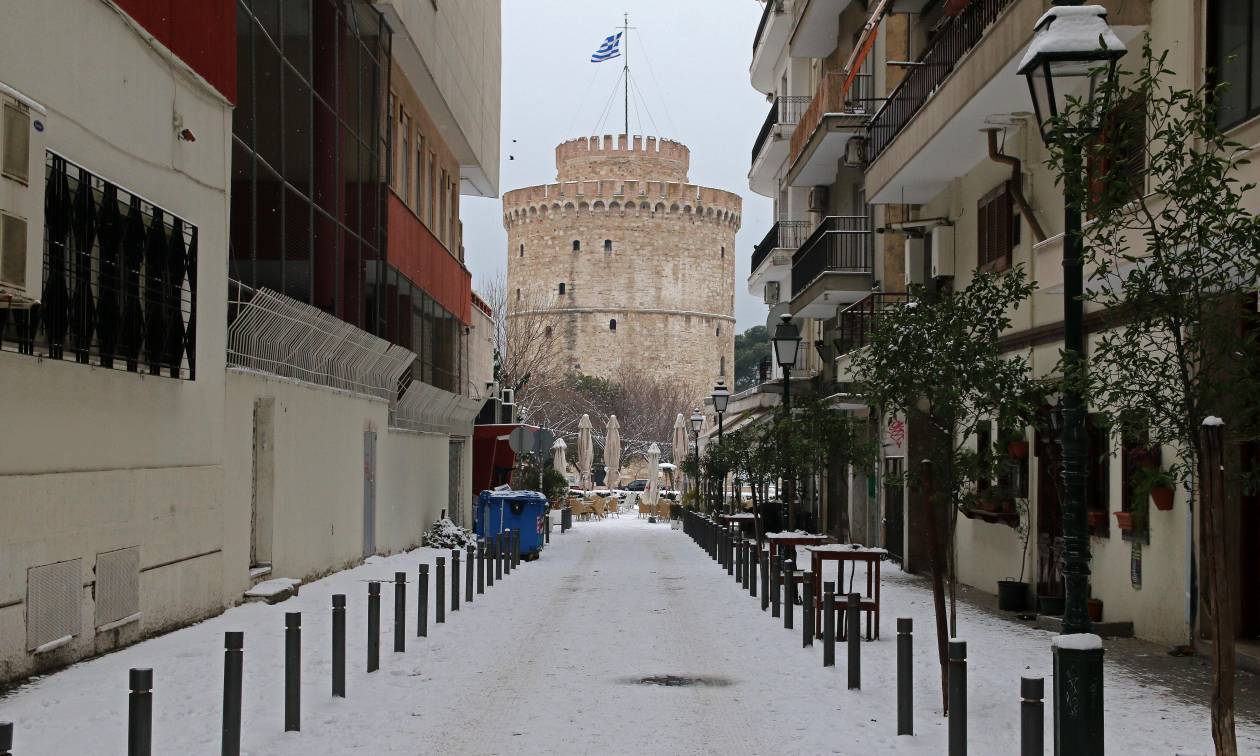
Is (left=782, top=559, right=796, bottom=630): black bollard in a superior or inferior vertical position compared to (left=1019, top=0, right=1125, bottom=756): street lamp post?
inferior

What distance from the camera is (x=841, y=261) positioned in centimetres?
2945

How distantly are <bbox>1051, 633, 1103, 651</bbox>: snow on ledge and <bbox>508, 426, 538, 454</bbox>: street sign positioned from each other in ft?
84.8

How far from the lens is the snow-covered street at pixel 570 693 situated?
28.2 feet

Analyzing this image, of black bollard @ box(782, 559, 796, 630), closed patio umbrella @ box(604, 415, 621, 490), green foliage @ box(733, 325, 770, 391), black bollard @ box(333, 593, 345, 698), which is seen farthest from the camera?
green foliage @ box(733, 325, 770, 391)

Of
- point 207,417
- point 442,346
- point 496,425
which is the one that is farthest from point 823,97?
point 207,417

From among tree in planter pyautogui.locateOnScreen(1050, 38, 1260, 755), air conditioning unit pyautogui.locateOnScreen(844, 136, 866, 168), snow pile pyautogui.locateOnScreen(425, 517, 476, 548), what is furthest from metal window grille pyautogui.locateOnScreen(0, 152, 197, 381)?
air conditioning unit pyautogui.locateOnScreen(844, 136, 866, 168)

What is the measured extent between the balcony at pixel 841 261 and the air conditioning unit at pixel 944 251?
574 cm

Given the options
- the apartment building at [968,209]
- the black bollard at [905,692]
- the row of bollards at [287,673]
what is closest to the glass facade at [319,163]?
the row of bollards at [287,673]

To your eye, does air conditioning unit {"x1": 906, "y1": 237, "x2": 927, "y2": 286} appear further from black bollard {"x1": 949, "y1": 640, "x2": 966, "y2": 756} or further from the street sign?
black bollard {"x1": 949, "y1": 640, "x2": 966, "y2": 756}

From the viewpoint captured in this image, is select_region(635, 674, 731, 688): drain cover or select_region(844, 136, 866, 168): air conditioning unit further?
select_region(844, 136, 866, 168): air conditioning unit

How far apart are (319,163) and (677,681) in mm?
13102

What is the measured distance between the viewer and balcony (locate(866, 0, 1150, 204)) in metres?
15.1

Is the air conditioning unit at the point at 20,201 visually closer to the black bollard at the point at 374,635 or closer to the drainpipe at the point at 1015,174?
the black bollard at the point at 374,635

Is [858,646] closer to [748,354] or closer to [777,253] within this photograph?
[777,253]
